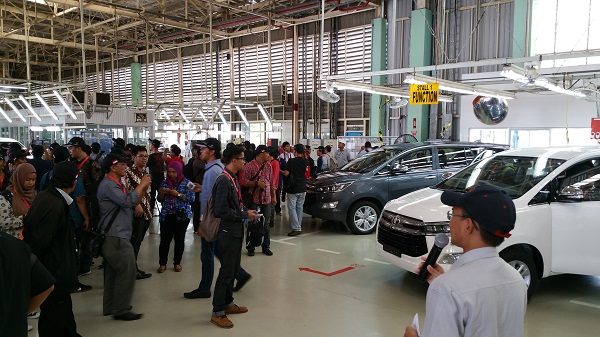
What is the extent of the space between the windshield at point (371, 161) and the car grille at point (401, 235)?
3252mm

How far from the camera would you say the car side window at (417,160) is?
29.9 ft

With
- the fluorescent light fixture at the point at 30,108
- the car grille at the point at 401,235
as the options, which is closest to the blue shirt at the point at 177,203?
the car grille at the point at 401,235

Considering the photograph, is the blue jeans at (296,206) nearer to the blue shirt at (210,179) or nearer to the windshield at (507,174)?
the windshield at (507,174)

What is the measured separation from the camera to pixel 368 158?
9477mm

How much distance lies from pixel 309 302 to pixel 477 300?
12.8 feet

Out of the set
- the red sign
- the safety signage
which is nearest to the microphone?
the safety signage

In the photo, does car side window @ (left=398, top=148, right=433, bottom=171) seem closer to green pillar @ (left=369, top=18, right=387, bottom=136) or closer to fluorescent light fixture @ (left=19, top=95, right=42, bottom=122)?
green pillar @ (left=369, top=18, right=387, bottom=136)

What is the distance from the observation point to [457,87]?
11.4 metres

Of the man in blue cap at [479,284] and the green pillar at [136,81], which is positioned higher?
the green pillar at [136,81]

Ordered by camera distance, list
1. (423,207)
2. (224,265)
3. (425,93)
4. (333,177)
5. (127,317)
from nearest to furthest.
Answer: (224,265) < (127,317) < (423,207) < (333,177) < (425,93)

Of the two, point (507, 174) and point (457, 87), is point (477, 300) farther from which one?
point (457, 87)

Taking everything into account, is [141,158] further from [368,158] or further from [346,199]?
[368,158]

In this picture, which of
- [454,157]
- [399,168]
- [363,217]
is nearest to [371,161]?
[399,168]

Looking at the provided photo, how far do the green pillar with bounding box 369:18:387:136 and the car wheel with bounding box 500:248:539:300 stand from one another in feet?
41.6
